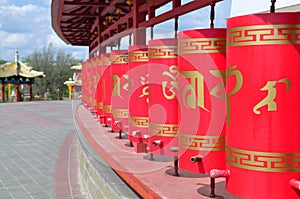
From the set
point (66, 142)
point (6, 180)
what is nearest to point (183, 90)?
point (6, 180)

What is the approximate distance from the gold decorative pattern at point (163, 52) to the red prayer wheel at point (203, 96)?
0.45m

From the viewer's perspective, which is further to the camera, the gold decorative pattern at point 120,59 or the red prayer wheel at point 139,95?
the gold decorative pattern at point 120,59

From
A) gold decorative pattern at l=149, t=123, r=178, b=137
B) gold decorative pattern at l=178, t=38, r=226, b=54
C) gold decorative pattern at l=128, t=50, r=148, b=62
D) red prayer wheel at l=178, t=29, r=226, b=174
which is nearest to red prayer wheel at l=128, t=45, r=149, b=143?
gold decorative pattern at l=128, t=50, r=148, b=62

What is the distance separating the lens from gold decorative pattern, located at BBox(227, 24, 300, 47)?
Answer: 174 centimetres

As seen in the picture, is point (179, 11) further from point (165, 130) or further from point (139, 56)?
point (165, 130)

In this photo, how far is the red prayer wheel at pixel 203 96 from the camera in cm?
216

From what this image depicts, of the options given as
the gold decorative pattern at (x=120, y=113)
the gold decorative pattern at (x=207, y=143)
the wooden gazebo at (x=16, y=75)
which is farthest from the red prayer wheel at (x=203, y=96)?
the wooden gazebo at (x=16, y=75)

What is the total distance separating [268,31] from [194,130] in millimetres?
721

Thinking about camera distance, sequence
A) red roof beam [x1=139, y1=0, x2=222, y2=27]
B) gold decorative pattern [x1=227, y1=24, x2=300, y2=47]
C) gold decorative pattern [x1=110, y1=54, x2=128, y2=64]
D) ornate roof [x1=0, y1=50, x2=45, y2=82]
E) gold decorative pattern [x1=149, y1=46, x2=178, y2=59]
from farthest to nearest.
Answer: ornate roof [x1=0, y1=50, x2=45, y2=82] → gold decorative pattern [x1=110, y1=54, x2=128, y2=64] → red roof beam [x1=139, y1=0, x2=222, y2=27] → gold decorative pattern [x1=149, y1=46, x2=178, y2=59] → gold decorative pattern [x1=227, y1=24, x2=300, y2=47]

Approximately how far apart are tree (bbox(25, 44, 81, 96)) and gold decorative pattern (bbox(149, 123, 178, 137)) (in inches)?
1475

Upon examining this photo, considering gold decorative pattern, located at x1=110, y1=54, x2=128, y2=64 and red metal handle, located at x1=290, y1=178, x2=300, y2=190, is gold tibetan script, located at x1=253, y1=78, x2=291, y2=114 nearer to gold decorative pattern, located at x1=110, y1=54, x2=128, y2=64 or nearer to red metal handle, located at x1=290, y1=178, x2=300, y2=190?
red metal handle, located at x1=290, y1=178, x2=300, y2=190

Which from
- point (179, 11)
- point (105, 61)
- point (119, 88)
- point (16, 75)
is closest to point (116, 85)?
point (119, 88)

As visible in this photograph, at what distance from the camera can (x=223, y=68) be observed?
217cm

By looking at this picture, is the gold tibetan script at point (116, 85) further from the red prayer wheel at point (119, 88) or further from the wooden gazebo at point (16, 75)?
the wooden gazebo at point (16, 75)
